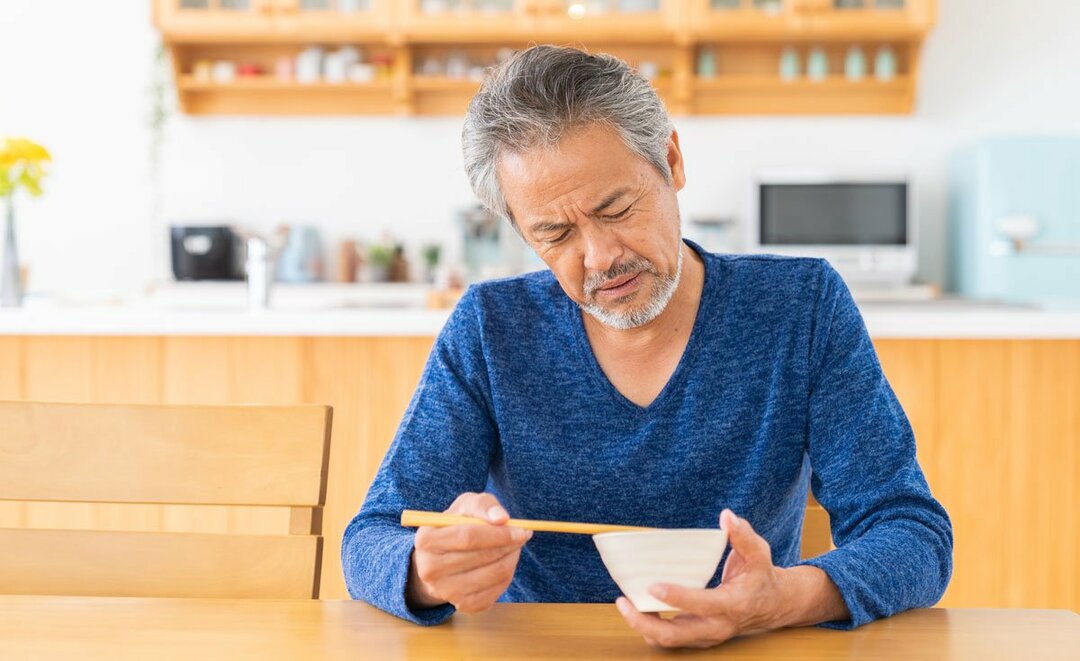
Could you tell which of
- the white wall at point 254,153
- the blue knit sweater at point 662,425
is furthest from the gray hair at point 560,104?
the white wall at point 254,153

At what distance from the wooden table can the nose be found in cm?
37

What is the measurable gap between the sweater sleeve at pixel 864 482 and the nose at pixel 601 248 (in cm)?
26

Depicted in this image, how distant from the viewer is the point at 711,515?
4.14 feet

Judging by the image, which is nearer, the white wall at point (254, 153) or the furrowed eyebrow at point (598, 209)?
the furrowed eyebrow at point (598, 209)

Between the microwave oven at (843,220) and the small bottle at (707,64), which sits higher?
the small bottle at (707,64)

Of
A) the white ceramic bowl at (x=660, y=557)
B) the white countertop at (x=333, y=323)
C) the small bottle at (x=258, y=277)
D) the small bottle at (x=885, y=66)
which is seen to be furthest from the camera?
the small bottle at (x=885, y=66)

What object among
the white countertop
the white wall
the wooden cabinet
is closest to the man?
the white countertop

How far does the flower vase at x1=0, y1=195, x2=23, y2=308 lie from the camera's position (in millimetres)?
2422

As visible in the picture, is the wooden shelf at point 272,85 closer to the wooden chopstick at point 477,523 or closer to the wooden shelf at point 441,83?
the wooden shelf at point 441,83

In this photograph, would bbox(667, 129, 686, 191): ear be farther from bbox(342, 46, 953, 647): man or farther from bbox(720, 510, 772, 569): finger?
bbox(720, 510, 772, 569): finger

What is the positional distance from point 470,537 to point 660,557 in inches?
6.3

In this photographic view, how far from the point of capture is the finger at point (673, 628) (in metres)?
0.87

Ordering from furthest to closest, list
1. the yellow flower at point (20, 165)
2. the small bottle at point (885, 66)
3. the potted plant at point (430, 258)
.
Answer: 1. the potted plant at point (430, 258)
2. the small bottle at point (885, 66)
3. the yellow flower at point (20, 165)

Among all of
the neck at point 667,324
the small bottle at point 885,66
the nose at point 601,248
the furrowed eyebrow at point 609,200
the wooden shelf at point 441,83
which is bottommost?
the neck at point 667,324
